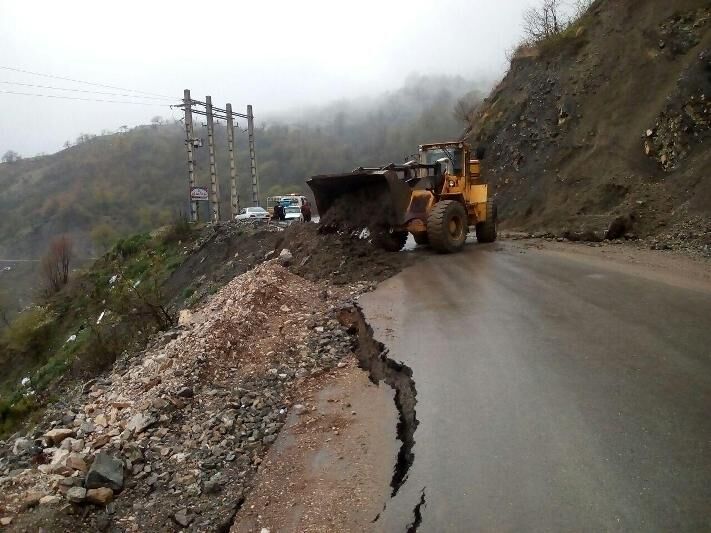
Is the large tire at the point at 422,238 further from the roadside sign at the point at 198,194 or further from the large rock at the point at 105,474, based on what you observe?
the roadside sign at the point at 198,194

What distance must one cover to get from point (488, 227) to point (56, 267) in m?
44.7

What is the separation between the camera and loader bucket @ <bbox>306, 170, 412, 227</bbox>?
40.4 ft

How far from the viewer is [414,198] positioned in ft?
42.5

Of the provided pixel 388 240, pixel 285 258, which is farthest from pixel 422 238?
pixel 285 258

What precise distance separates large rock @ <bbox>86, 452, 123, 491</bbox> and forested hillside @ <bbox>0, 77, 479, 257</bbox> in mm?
62224

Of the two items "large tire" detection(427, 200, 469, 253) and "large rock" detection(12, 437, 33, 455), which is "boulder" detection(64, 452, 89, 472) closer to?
"large rock" detection(12, 437, 33, 455)

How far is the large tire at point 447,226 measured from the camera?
12.4m

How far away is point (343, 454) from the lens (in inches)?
180

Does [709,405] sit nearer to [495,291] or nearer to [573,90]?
[495,291]

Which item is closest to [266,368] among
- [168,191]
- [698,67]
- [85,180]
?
[698,67]

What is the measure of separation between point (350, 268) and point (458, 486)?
25.0 ft

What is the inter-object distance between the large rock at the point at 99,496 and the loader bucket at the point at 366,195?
872 centimetres

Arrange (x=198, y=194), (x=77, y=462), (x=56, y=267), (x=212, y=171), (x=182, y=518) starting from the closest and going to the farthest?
(x=182, y=518) → (x=77, y=462) → (x=198, y=194) → (x=212, y=171) → (x=56, y=267)

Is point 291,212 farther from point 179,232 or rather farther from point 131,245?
point 131,245
